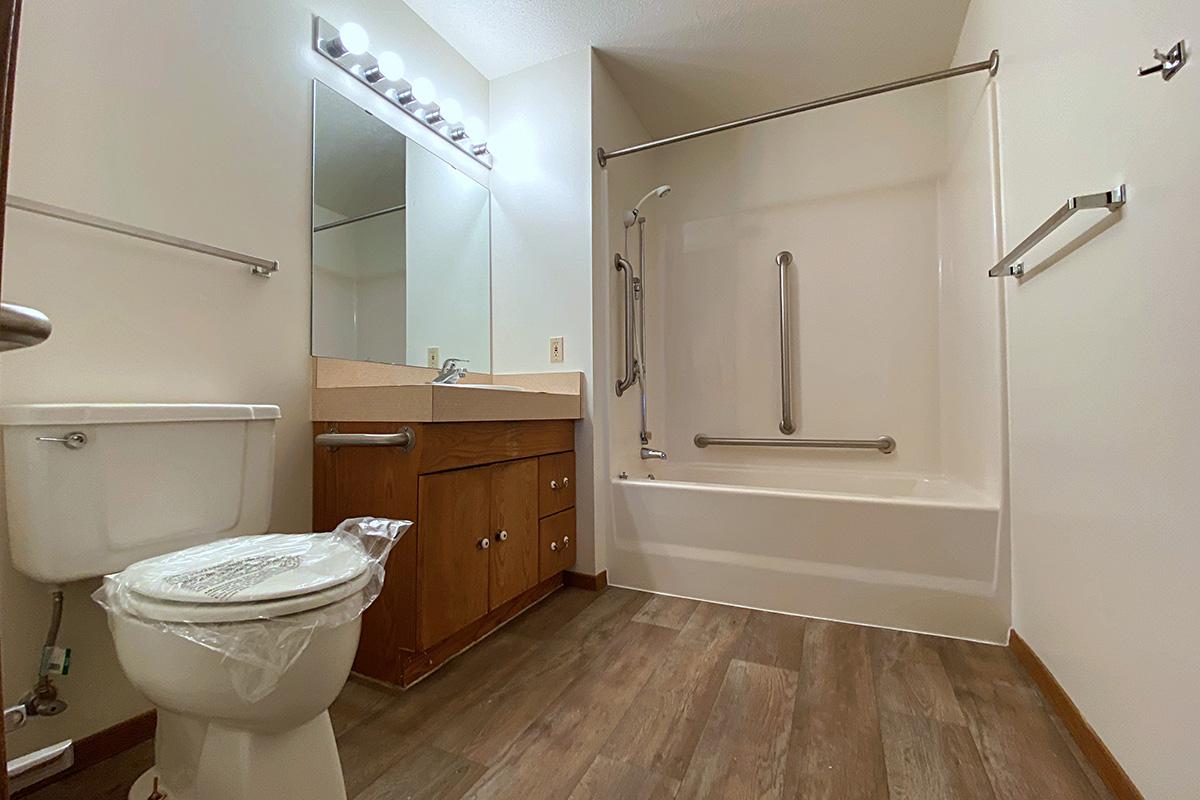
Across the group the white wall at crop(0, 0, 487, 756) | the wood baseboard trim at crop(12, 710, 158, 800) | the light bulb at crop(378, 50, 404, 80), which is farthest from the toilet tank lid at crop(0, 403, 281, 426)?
the light bulb at crop(378, 50, 404, 80)

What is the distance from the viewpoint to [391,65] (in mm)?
1873

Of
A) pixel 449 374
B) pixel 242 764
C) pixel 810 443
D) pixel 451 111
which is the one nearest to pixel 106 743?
pixel 242 764

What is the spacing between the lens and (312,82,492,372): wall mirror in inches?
65.9

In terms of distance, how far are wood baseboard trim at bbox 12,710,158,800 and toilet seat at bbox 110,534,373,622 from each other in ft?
1.59

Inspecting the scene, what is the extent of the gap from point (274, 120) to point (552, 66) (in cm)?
120

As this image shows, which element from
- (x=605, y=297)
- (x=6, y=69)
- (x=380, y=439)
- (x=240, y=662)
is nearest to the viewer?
(x=6, y=69)

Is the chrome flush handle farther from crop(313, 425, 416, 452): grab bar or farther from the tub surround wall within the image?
the tub surround wall

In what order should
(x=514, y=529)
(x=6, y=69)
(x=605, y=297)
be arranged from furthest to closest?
(x=605, y=297)
(x=514, y=529)
(x=6, y=69)

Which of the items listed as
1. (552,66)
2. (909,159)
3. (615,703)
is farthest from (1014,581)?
(552,66)

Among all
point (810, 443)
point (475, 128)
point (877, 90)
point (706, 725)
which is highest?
point (475, 128)

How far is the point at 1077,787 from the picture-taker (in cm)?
104

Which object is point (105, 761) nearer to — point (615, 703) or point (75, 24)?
point (615, 703)

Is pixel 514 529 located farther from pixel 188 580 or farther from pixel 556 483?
pixel 188 580

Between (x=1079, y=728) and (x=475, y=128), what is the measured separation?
106 inches
